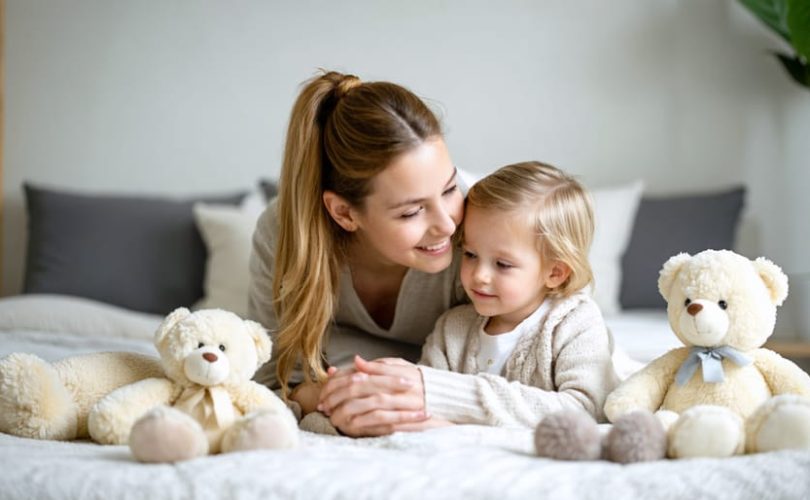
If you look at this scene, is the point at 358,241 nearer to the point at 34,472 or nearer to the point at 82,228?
the point at 34,472

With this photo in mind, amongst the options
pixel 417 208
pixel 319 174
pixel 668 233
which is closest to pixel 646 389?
pixel 417 208

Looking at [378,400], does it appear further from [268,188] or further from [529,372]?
[268,188]

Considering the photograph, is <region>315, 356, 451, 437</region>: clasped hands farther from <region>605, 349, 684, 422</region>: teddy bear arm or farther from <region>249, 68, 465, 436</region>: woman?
<region>605, 349, 684, 422</region>: teddy bear arm

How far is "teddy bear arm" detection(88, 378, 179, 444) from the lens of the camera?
1434 millimetres

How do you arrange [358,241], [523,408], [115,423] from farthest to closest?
[358,241] → [523,408] → [115,423]

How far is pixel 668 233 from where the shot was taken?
→ 122 inches

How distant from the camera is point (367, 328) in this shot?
6.66 ft

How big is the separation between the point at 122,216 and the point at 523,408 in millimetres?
1983

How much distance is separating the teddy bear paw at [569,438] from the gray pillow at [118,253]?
204cm

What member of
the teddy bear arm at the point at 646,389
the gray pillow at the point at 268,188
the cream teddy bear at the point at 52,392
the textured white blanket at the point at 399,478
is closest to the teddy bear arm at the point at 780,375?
the teddy bear arm at the point at 646,389

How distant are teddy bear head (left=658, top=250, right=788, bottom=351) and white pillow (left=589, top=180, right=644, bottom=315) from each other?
53.5 inches

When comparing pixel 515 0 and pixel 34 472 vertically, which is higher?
pixel 515 0

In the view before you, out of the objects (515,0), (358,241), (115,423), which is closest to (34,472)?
(115,423)

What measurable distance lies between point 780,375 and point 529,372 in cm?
42
